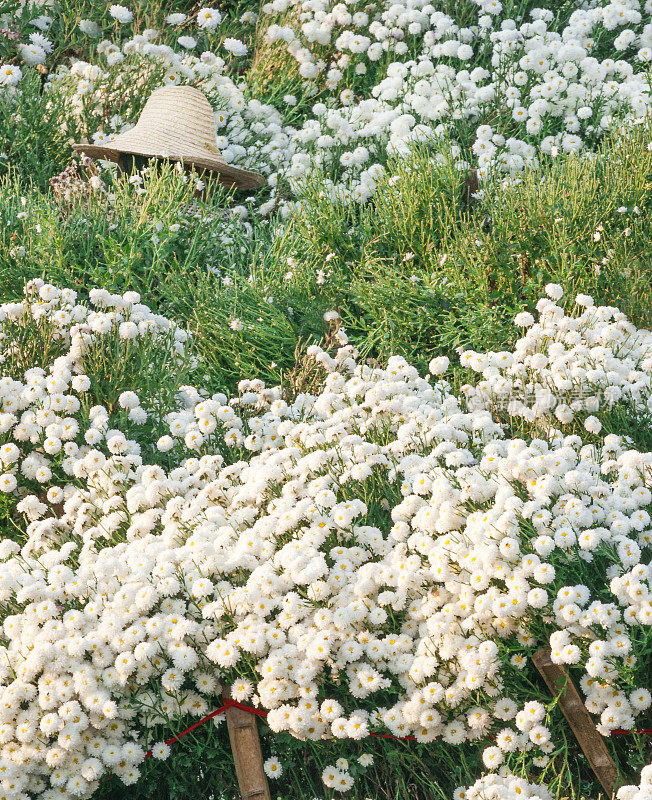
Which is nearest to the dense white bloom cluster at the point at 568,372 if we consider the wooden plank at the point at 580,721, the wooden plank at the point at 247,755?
the wooden plank at the point at 580,721

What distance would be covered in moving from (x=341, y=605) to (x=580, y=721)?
2.91ft

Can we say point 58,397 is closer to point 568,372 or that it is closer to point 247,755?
point 247,755

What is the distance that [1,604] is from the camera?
11.3ft

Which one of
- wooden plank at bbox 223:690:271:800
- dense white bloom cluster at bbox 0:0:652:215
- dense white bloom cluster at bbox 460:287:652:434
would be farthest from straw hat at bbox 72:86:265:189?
wooden plank at bbox 223:690:271:800

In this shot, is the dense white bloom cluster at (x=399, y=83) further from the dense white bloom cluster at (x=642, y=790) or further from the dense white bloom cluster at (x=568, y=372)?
the dense white bloom cluster at (x=642, y=790)

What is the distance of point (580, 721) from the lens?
2984 mm

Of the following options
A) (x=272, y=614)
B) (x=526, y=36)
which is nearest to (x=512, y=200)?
(x=526, y=36)

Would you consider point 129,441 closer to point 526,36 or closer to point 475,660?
point 475,660

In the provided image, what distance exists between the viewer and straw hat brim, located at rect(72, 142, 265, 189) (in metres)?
6.22

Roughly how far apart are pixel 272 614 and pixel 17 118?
16.5ft

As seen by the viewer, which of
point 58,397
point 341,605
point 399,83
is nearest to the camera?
point 341,605

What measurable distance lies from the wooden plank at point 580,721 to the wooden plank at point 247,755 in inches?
39.4

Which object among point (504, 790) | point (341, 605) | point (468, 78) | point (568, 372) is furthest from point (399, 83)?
point (504, 790)

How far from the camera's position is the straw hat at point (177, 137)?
6281 mm
